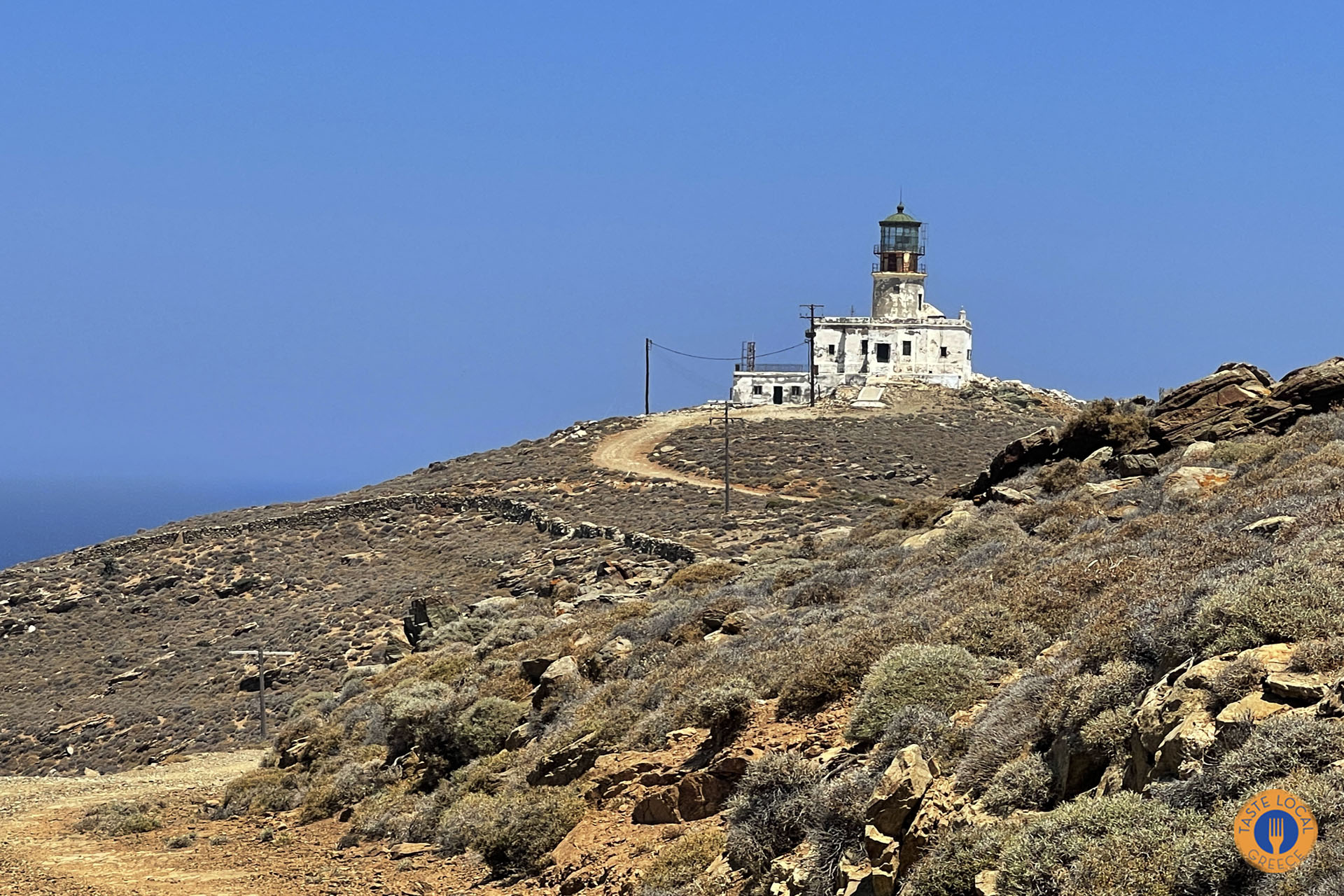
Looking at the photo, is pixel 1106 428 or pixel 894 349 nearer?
pixel 1106 428

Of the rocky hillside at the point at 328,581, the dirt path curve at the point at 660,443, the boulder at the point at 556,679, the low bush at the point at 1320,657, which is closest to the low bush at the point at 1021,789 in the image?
the low bush at the point at 1320,657

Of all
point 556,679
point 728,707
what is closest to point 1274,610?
point 728,707

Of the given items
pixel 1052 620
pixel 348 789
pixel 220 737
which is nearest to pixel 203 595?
pixel 220 737

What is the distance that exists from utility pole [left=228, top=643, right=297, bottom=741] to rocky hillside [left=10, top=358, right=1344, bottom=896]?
5.69m

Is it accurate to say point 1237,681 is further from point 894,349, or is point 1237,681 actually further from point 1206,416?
point 894,349

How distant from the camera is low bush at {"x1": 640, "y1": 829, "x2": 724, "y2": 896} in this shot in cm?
1089

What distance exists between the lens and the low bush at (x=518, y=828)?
521 inches

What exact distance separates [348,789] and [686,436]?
4626 centimetres

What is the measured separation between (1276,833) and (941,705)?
453 cm

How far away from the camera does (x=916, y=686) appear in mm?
11445

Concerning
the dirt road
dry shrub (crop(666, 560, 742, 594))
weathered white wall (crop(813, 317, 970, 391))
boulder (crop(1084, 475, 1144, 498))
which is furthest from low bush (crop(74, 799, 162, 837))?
weathered white wall (crop(813, 317, 970, 391))

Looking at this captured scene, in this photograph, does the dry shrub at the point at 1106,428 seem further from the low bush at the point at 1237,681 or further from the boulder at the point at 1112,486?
the low bush at the point at 1237,681

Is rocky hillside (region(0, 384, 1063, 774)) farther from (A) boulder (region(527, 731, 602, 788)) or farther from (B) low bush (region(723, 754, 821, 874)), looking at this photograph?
(B) low bush (region(723, 754, 821, 874))

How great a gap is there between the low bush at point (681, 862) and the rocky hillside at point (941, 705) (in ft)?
0.11
